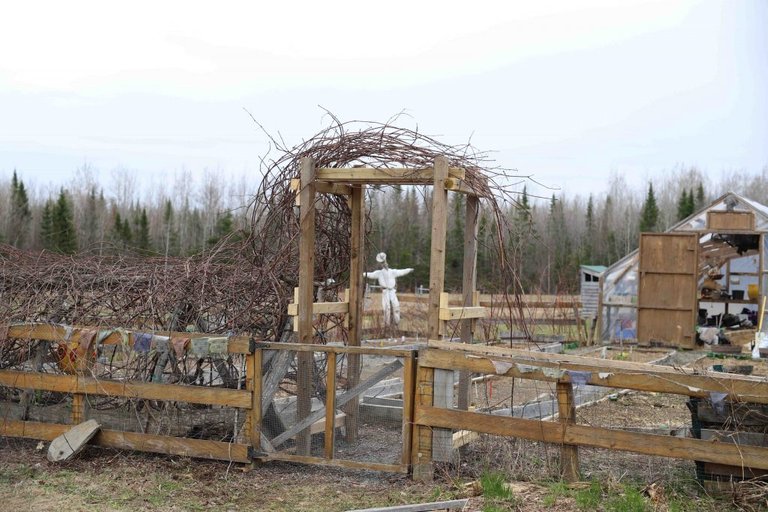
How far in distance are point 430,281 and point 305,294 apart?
129 cm

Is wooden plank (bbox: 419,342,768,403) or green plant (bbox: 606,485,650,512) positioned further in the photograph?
wooden plank (bbox: 419,342,768,403)

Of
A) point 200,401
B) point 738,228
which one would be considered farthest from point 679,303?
point 200,401

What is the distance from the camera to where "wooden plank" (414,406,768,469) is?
6129 millimetres

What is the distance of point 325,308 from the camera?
8.25 m

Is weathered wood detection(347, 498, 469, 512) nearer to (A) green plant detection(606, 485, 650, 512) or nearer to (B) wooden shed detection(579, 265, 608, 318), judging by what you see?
(A) green plant detection(606, 485, 650, 512)

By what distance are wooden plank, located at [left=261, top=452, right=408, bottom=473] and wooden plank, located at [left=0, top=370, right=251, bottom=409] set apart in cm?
50

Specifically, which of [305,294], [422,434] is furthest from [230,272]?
[422,434]

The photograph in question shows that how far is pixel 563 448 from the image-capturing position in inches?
260

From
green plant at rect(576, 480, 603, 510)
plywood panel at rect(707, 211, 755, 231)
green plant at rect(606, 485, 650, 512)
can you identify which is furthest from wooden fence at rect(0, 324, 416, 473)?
plywood panel at rect(707, 211, 755, 231)

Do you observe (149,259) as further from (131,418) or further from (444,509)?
(444,509)

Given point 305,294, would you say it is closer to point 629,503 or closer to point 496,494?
point 496,494

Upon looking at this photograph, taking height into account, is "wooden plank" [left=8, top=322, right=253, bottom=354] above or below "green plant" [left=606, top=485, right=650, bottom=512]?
above

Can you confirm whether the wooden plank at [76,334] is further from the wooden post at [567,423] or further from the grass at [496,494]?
the wooden post at [567,423]

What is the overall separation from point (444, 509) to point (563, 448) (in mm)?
1097
